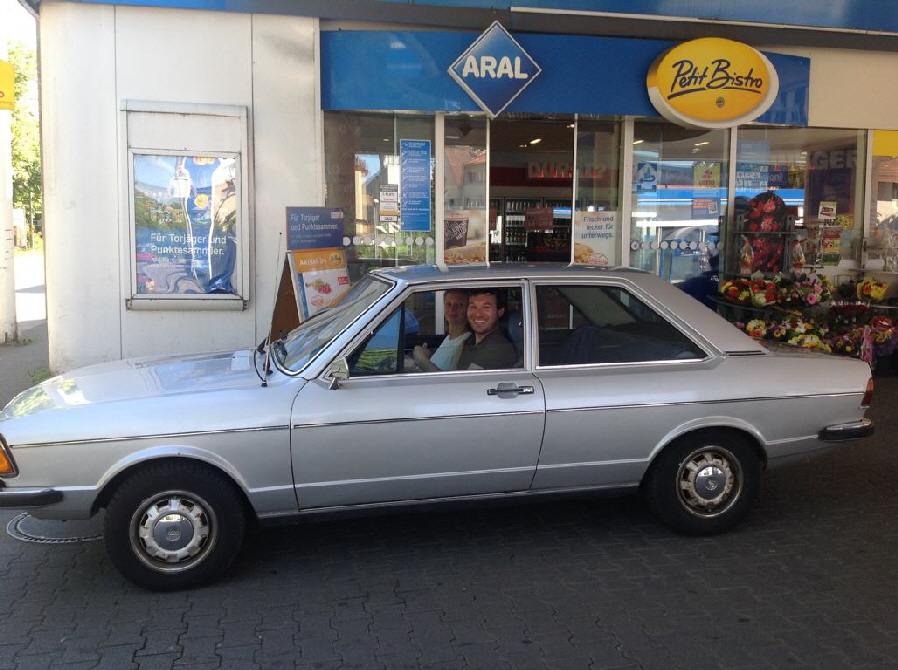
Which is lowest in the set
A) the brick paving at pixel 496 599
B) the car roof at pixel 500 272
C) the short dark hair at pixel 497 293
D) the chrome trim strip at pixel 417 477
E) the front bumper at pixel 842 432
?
the brick paving at pixel 496 599

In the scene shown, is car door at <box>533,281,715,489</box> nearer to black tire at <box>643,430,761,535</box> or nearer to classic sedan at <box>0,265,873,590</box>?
classic sedan at <box>0,265,873,590</box>

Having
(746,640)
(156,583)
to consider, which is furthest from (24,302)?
(746,640)

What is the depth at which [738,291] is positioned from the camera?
9.62 m

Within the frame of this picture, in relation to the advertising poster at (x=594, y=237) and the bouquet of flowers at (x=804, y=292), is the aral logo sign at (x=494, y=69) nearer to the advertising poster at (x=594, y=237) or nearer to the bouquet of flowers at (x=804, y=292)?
the advertising poster at (x=594, y=237)

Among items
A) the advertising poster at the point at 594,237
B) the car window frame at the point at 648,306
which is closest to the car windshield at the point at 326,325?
the car window frame at the point at 648,306

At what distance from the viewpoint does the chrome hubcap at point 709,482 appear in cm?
472

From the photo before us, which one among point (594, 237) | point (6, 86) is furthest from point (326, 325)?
point (6, 86)

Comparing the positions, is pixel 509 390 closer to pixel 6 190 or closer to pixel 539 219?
pixel 539 219

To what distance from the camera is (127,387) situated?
14.3 feet

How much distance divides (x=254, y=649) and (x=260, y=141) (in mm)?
6428

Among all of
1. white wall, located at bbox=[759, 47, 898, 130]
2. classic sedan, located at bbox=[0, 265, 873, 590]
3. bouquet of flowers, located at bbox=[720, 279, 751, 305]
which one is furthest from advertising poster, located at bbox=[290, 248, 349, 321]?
white wall, located at bbox=[759, 47, 898, 130]

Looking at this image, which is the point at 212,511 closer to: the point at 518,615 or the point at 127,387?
the point at 127,387

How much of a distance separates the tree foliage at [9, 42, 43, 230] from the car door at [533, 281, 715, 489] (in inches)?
1148

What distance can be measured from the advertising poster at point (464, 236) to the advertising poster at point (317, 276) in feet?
5.48
